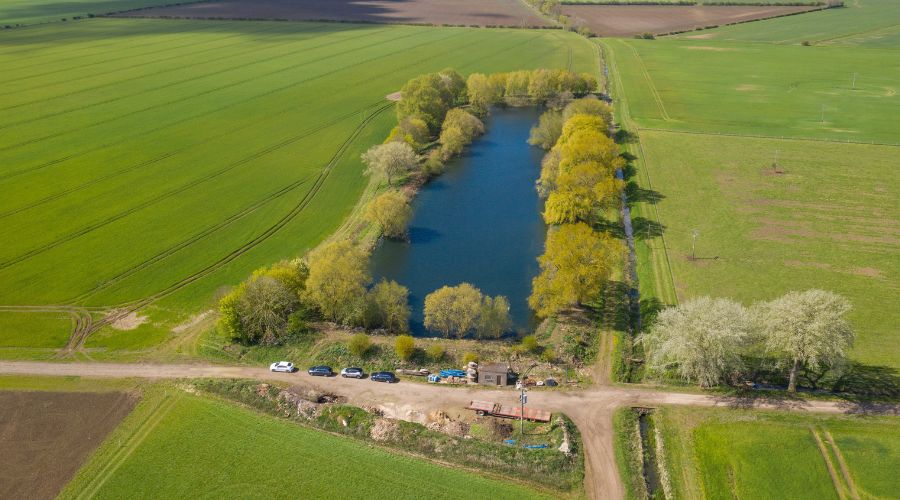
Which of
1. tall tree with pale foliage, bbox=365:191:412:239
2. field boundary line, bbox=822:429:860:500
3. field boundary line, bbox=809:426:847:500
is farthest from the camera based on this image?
tall tree with pale foliage, bbox=365:191:412:239

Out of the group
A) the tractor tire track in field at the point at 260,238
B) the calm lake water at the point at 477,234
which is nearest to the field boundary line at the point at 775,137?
the calm lake water at the point at 477,234

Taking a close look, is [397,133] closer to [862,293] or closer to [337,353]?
[337,353]

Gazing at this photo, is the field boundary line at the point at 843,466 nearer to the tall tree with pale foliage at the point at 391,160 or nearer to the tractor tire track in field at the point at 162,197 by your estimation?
the tall tree with pale foliage at the point at 391,160

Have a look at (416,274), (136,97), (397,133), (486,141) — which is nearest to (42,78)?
(136,97)

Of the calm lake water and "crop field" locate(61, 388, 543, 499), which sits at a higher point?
the calm lake water

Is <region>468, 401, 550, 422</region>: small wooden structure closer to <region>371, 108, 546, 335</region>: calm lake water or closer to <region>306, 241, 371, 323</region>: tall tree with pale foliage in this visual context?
<region>371, 108, 546, 335</region>: calm lake water

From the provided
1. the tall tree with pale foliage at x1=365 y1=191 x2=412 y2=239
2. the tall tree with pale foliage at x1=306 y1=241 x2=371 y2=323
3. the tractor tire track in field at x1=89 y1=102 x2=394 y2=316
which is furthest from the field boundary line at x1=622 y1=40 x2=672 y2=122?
the tall tree with pale foliage at x1=306 y1=241 x2=371 y2=323

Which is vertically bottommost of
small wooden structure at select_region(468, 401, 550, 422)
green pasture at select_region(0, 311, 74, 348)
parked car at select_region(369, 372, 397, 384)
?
small wooden structure at select_region(468, 401, 550, 422)
